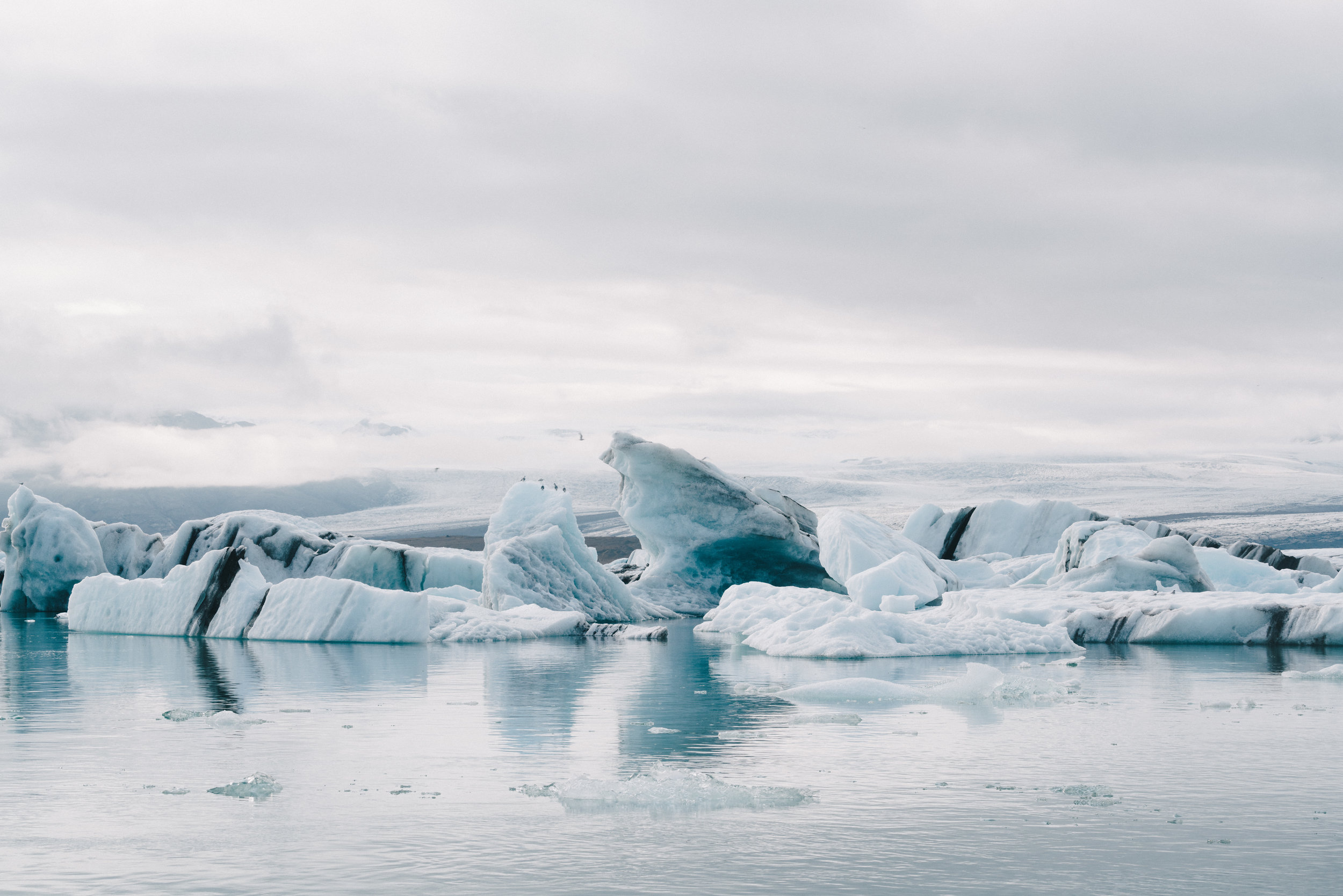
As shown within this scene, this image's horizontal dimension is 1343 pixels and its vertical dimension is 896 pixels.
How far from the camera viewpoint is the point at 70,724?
947cm

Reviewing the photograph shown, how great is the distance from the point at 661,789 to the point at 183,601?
51.7ft

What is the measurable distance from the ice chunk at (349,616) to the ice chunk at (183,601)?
82 cm

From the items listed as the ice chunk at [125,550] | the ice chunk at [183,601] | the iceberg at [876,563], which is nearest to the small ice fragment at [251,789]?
the ice chunk at [183,601]

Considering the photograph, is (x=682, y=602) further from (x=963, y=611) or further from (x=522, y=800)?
(x=522, y=800)

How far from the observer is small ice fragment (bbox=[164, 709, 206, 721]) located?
967 centimetres

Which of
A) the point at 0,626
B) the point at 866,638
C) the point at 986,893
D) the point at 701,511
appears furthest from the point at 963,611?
the point at 0,626

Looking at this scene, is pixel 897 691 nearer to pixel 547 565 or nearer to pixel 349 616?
pixel 349 616

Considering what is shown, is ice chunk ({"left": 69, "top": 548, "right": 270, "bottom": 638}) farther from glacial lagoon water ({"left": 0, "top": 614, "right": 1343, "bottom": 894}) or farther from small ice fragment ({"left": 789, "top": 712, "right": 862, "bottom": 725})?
small ice fragment ({"left": 789, "top": 712, "right": 862, "bottom": 725})

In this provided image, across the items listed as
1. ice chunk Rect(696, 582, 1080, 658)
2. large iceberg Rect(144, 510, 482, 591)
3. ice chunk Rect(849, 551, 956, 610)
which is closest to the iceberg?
ice chunk Rect(849, 551, 956, 610)

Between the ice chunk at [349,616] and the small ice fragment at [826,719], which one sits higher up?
the small ice fragment at [826,719]

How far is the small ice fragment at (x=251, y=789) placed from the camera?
21.5ft

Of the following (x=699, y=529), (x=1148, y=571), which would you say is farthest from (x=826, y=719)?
(x=699, y=529)

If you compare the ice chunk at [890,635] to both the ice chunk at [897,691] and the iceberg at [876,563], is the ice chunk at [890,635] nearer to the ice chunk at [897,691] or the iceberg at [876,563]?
the iceberg at [876,563]

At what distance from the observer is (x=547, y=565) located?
78.3 ft
